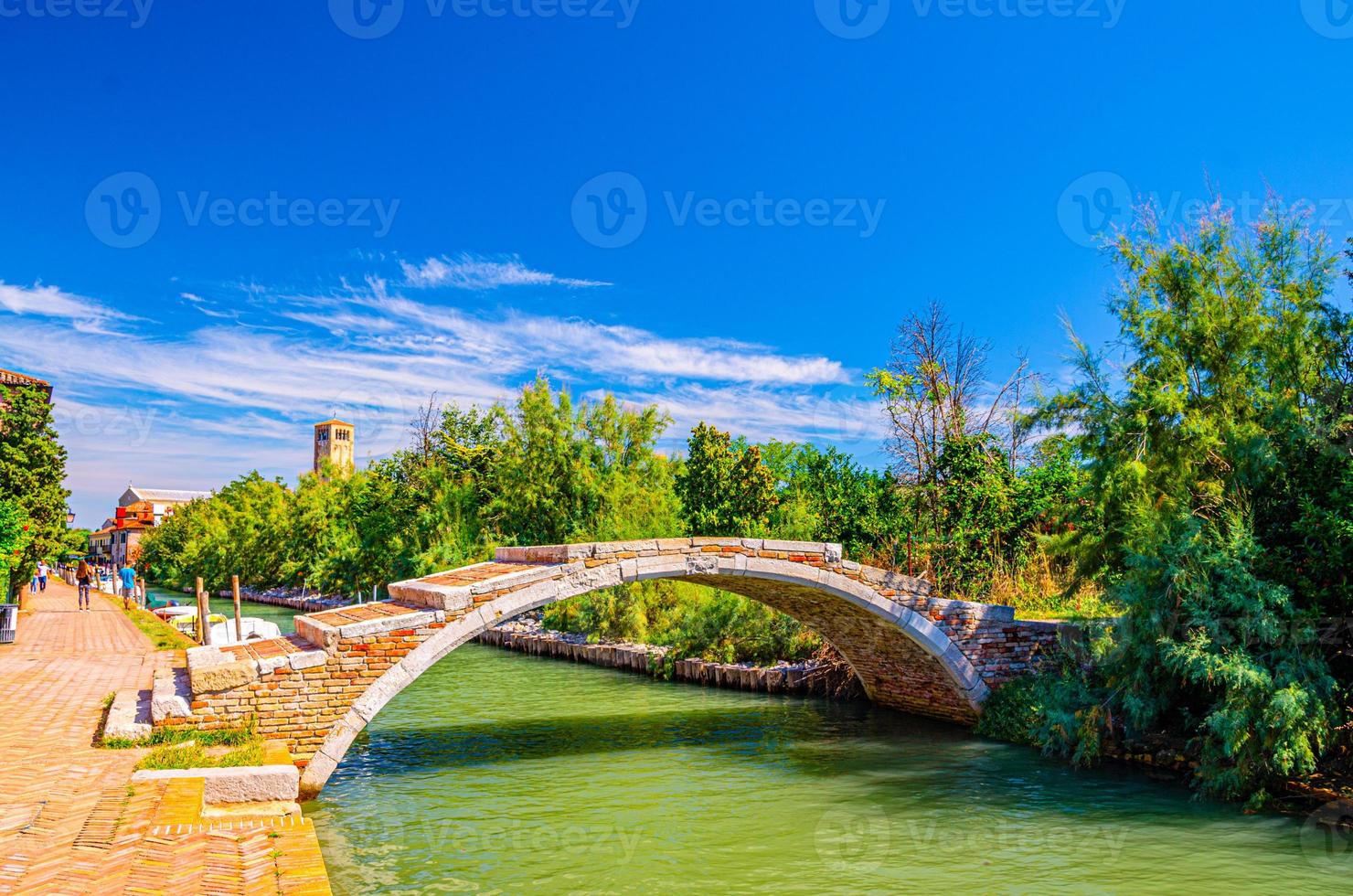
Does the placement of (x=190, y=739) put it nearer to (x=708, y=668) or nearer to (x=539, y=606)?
(x=539, y=606)

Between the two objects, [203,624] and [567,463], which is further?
[567,463]

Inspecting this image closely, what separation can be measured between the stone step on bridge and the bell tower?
338 ft

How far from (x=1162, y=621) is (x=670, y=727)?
7830 millimetres

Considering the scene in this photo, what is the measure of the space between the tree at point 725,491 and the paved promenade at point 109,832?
69.0ft

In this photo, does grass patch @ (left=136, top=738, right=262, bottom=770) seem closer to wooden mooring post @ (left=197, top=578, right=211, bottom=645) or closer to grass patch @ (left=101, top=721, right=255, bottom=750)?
grass patch @ (left=101, top=721, right=255, bottom=750)

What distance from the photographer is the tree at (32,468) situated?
26.9m

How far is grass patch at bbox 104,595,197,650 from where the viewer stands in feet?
61.0

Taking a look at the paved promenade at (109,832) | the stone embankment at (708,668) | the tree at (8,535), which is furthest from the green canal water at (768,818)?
the tree at (8,535)

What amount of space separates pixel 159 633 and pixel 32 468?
1090 centimetres

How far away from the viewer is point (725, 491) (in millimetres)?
30172

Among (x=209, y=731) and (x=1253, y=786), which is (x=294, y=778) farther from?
(x=1253, y=786)

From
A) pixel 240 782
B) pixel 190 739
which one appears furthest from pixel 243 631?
pixel 240 782

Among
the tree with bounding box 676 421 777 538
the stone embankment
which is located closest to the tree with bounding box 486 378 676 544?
the tree with bounding box 676 421 777 538

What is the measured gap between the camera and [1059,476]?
67.0 feet
